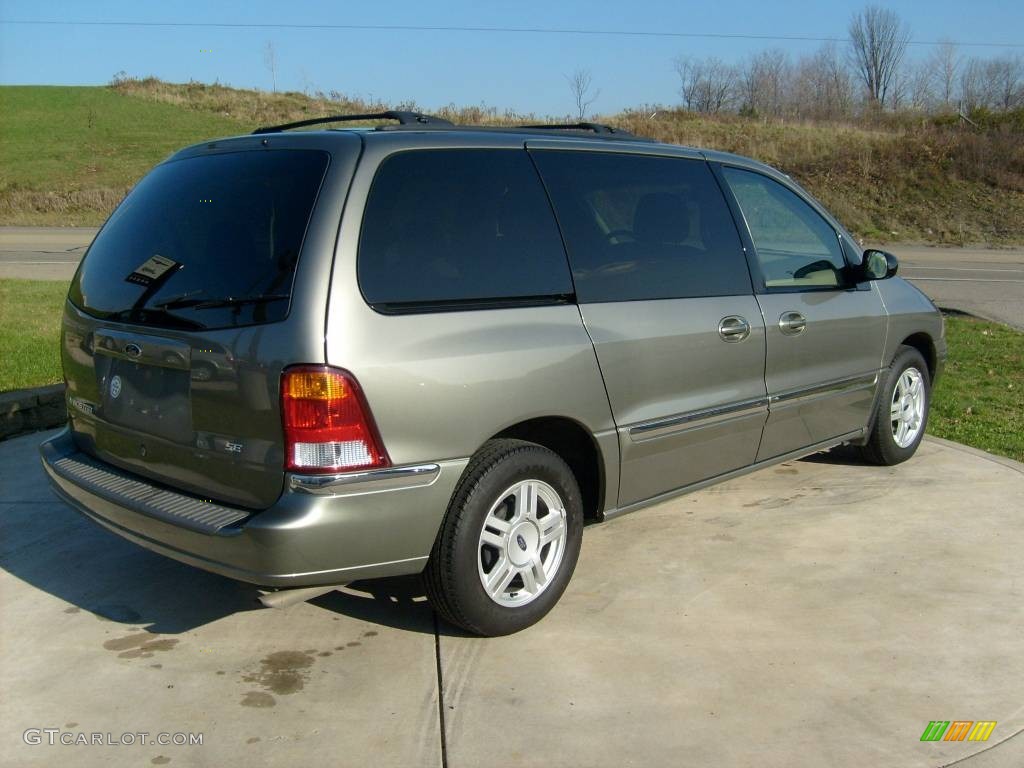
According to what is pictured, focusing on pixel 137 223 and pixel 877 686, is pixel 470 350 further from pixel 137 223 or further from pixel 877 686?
pixel 877 686

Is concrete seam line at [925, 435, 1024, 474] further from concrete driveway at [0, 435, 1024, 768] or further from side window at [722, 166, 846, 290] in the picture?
side window at [722, 166, 846, 290]

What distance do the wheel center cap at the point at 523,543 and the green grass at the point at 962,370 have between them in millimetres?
3929

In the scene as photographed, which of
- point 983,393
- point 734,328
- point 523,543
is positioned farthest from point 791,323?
point 983,393

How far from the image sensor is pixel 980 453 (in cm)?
641

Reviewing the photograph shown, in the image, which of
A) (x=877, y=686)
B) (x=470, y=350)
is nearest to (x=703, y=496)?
(x=877, y=686)

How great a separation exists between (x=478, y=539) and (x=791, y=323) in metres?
2.20

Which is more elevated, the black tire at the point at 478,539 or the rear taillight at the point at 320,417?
the rear taillight at the point at 320,417

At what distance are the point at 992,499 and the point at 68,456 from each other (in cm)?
465

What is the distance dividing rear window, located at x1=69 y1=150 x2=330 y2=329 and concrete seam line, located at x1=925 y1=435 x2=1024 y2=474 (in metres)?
4.67

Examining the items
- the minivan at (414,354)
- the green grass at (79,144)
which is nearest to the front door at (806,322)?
the minivan at (414,354)

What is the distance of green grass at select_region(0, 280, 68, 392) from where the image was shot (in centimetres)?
750

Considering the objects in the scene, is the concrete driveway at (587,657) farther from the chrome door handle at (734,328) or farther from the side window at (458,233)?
Result: the side window at (458,233)

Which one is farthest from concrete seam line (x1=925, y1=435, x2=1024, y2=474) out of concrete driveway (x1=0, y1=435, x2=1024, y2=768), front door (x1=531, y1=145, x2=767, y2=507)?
front door (x1=531, y1=145, x2=767, y2=507)

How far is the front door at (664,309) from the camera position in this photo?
4125 mm
